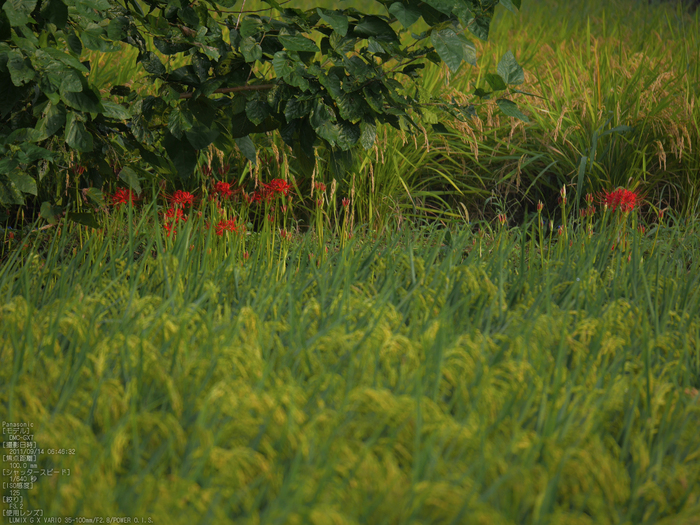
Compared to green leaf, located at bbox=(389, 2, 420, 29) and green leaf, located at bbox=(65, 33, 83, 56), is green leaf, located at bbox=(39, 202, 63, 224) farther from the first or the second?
green leaf, located at bbox=(389, 2, 420, 29)

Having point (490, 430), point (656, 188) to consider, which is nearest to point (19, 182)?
point (490, 430)

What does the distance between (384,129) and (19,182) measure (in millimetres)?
Answer: 1795

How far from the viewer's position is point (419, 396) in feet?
4.32

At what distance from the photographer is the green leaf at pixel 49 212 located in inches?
88.1

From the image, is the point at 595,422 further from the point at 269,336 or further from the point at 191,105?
the point at 191,105

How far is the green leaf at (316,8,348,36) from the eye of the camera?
1.93 m

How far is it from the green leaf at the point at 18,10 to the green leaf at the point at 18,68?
9 centimetres

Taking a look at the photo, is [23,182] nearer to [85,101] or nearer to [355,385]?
[85,101]

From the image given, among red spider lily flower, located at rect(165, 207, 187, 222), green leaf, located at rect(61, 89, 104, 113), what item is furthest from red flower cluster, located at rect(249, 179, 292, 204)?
green leaf, located at rect(61, 89, 104, 113)

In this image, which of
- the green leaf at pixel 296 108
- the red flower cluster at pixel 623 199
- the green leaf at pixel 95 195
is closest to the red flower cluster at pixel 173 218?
the green leaf at pixel 95 195

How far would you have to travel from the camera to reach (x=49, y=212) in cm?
226

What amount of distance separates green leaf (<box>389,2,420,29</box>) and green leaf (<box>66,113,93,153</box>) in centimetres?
104

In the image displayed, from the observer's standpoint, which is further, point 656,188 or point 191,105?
point 656,188

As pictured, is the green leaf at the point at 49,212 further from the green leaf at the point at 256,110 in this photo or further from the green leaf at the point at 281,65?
the green leaf at the point at 281,65
